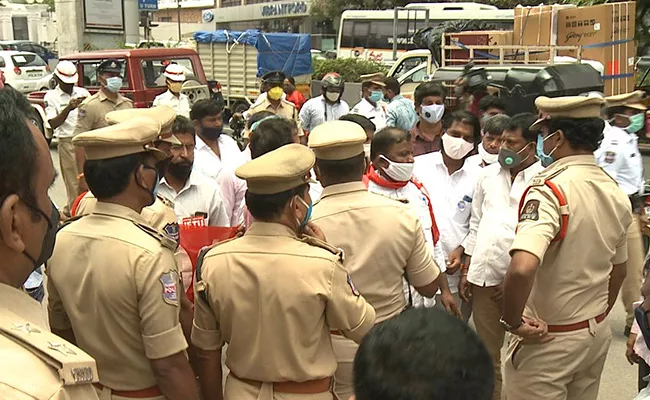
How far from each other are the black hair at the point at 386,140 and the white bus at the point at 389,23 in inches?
707

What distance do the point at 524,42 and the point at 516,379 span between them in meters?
10.8

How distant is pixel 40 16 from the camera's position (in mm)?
48031

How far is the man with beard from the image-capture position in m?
3.80

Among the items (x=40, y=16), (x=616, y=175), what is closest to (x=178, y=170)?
(x=616, y=175)

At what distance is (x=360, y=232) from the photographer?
9.25 ft

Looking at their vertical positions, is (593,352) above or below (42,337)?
below

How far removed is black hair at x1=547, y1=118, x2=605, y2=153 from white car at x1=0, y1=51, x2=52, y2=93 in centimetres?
2174

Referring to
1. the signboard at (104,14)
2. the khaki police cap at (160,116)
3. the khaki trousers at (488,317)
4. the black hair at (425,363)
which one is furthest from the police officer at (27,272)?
the signboard at (104,14)

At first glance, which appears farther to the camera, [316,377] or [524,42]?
[524,42]

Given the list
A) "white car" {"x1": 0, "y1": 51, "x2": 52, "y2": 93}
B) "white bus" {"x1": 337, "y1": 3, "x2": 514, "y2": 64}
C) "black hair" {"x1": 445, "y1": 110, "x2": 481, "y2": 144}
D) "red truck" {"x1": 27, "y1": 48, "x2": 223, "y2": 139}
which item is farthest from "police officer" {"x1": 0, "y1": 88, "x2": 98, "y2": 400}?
"white car" {"x1": 0, "y1": 51, "x2": 52, "y2": 93}

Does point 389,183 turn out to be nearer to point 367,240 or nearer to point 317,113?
point 367,240

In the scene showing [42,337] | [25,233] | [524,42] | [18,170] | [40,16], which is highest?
[40,16]

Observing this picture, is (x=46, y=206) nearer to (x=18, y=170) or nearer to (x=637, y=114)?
(x=18, y=170)

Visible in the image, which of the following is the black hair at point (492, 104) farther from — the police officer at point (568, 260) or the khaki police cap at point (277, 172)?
the khaki police cap at point (277, 172)
